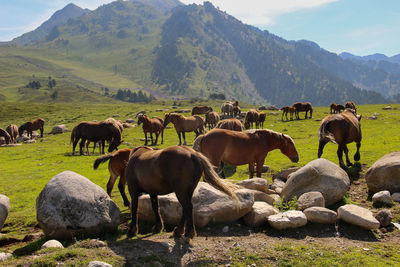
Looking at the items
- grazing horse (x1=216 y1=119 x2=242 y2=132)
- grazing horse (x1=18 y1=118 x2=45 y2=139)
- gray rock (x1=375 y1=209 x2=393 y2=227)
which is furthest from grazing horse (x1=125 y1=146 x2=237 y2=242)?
grazing horse (x1=18 y1=118 x2=45 y2=139)

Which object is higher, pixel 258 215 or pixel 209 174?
pixel 209 174

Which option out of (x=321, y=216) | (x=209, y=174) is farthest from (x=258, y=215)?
(x=209, y=174)

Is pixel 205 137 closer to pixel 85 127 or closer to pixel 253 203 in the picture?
pixel 253 203

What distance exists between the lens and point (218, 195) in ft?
32.4

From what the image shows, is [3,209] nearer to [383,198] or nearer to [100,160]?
[100,160]

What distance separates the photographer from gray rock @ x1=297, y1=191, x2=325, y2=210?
10.1 meters

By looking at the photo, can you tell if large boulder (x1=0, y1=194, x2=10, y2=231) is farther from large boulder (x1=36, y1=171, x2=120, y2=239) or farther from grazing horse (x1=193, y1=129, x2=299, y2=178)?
grazing horse (x1=193, y1=129, x2=299, y2=178)

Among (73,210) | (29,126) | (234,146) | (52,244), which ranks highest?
(234,146)

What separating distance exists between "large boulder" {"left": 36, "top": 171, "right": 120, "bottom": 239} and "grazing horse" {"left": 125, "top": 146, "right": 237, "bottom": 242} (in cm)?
104

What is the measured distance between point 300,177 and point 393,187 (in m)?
3.82

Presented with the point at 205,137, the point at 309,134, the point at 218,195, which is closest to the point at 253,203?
the point at 218,195

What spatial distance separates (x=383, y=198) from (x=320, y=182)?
2.29 m

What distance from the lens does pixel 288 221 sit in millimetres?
8930

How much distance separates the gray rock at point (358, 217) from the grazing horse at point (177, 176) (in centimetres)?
417
